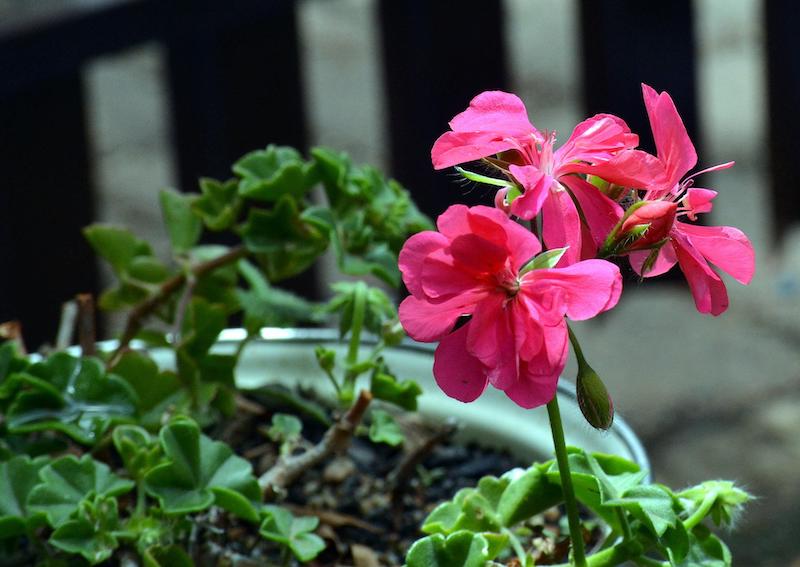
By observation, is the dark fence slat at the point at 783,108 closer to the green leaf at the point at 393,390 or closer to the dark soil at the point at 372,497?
the dark soil at the point at 372,497

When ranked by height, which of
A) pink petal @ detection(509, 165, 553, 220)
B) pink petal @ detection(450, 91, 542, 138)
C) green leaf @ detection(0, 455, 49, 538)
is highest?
pink petal @ detection(450, 91, 542, 138)

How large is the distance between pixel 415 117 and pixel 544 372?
1.24m

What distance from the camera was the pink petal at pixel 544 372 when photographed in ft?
1.27

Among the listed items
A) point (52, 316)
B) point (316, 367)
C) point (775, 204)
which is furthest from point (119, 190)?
point (316, 367)

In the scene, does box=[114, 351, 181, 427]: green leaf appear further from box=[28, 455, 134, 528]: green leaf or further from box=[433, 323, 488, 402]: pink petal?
box=[433, 323, 488, 402]: pink petal

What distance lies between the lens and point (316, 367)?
787 mm

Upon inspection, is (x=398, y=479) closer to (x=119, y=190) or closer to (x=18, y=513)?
(x=18, y=513)

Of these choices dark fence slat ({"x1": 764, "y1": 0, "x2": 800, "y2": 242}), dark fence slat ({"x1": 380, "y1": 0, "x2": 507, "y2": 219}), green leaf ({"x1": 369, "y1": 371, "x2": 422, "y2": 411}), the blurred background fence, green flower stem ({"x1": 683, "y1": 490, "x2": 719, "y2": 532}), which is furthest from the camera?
dark fence slat ({"x1": 764, "y1": 0, "x2": 800, "y2": 242})

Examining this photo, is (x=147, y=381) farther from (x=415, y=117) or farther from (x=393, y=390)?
(x=415, y=117)

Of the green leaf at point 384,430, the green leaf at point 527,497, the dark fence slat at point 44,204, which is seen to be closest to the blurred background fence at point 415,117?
the dark fence slat at point 44,204

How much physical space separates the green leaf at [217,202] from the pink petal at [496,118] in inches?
11.4

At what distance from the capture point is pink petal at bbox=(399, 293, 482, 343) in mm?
408

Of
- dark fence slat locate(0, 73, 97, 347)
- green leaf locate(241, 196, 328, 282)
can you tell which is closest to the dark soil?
green leaf locate(241, 196, 328, 282)

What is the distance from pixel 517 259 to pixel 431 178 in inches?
48.0
